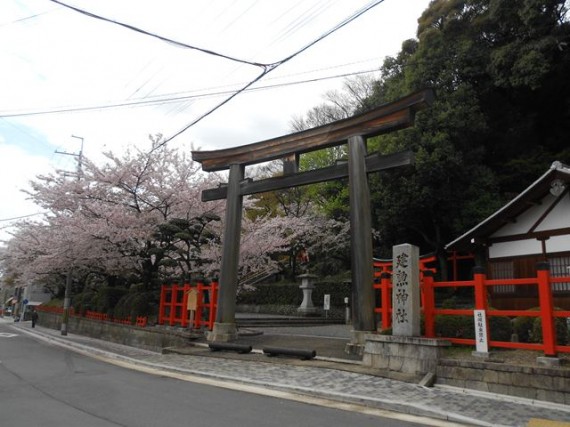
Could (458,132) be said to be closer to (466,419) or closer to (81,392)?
(466,419)

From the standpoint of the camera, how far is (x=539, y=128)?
92.3 feet

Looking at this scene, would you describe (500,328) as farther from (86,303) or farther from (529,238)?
(86,303)

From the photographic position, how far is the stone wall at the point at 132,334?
1554 centimetres

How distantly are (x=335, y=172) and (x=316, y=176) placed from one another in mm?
643

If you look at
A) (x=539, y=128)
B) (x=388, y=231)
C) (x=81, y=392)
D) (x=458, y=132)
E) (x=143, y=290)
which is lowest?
(x=81, y=392)

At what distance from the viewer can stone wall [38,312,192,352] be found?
1554cm

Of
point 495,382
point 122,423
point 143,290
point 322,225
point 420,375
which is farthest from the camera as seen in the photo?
point 322,225

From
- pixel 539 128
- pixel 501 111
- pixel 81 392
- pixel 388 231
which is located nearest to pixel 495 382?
pixel 81 392

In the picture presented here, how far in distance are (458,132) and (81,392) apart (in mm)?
21999

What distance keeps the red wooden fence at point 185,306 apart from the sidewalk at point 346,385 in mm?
1791

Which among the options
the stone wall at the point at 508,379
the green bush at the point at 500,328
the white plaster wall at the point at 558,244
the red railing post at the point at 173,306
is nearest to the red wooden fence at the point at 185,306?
the red railing post at the point at 173,306

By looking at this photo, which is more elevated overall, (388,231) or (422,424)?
(388,231)

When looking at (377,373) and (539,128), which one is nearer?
(377,373)

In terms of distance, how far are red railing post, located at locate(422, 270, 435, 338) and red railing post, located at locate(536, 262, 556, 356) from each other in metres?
2.43
